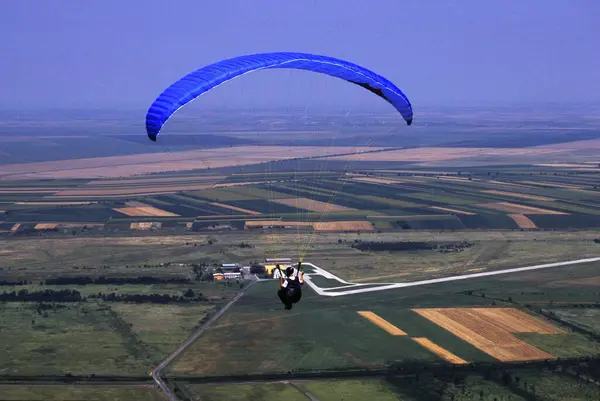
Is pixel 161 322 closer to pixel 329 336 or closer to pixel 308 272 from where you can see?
pixel 329 336

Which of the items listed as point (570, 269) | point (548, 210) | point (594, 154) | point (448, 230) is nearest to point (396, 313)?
point (570, 269)

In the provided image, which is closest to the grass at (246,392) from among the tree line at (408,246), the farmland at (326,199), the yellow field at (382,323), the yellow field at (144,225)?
the yellow field at (382,323)

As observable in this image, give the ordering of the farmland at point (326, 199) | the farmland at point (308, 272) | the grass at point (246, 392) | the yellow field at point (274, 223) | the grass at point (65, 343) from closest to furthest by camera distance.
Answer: the grass at point (246, 392) < the grass at point (65, 343) < the farmland at point (308, 272) < the yellow field at point (274, 223) < the farmland at point (326, 199)

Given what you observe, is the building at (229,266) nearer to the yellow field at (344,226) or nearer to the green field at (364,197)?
the yellow field at (344,226)

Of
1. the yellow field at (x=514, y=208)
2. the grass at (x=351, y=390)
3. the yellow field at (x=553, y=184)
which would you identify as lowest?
the grass at (x=351, y=390)

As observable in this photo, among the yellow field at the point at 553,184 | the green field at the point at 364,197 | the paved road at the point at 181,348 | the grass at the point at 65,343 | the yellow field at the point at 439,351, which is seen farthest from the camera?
the yellow field at the point at 553,184

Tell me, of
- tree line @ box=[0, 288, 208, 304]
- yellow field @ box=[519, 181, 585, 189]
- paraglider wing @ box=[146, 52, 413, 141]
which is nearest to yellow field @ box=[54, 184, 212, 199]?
yellow field @ box=[519, 181, 585, 189]

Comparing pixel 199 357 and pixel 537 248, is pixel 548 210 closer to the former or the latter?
pixel 537 248
